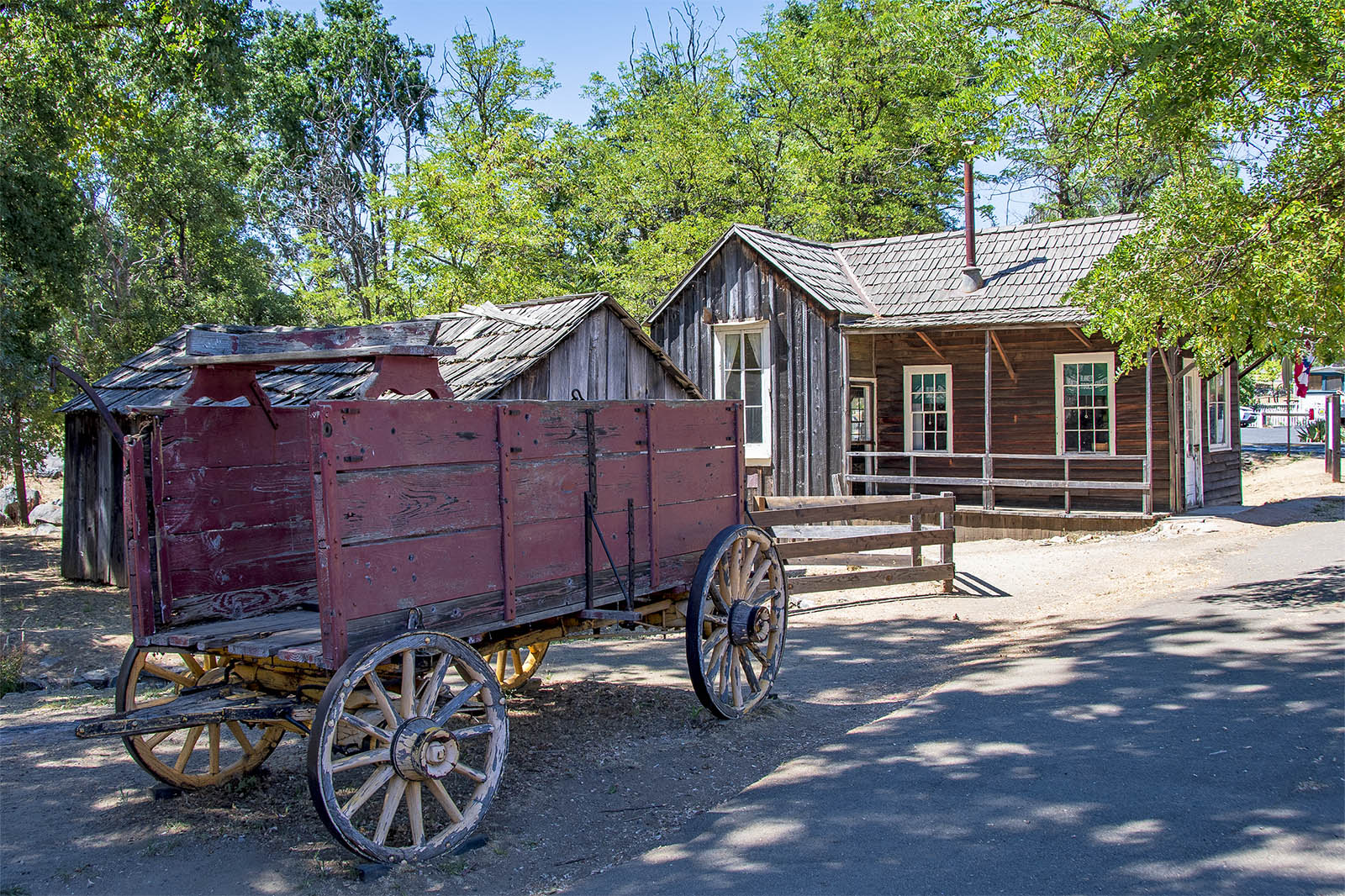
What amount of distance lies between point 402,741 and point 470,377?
7317 millimetres

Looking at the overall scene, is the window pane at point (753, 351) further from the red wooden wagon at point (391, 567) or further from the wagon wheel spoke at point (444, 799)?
the wagon wheel spoke at point (444, 799)

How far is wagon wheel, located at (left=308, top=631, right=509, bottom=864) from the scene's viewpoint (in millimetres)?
3982

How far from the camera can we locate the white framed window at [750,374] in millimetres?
19125

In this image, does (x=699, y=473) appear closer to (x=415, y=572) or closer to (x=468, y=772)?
(x=415, y=572)

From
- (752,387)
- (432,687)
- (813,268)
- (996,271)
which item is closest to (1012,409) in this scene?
(996,271)

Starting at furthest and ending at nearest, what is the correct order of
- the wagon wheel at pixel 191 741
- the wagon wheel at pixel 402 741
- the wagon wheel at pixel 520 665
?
the wagon wheel at pixel 520 665 → the wagon wheel at pixel 191 741 → the wagon wheel at pixel 402 741

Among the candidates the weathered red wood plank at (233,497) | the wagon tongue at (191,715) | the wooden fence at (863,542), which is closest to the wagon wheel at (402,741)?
the wagon tongue at (191,715)

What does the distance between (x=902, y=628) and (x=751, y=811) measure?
19.2ft

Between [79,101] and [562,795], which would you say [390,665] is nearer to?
[562,795]

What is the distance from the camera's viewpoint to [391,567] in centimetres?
437

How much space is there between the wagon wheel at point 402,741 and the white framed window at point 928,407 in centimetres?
1490

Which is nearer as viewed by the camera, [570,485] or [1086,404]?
[570,485]

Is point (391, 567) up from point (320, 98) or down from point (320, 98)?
down

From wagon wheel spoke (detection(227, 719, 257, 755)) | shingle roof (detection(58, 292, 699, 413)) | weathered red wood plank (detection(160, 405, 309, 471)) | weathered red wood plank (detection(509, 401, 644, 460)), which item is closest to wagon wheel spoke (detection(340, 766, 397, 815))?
wagon wheel spoke (detection(227, 719, 257, 755))
